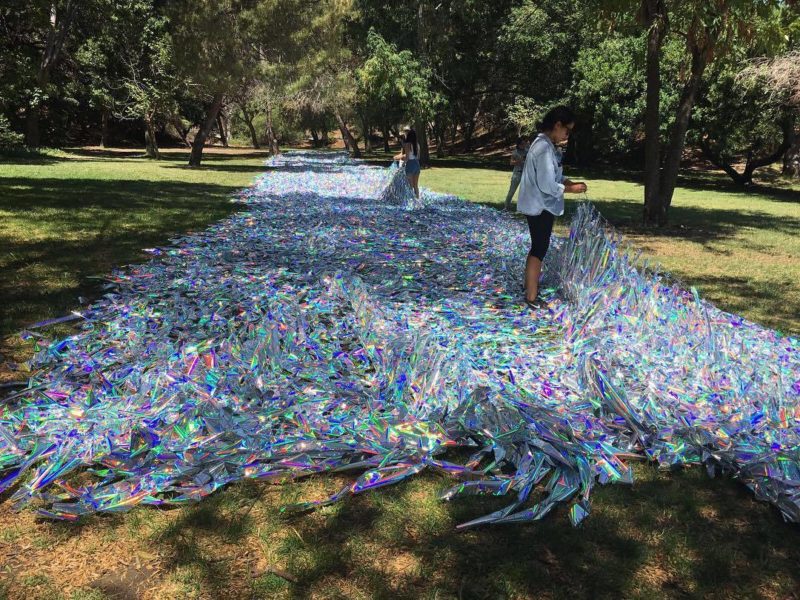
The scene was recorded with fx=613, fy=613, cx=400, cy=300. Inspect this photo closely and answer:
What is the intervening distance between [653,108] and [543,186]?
5.90 metres

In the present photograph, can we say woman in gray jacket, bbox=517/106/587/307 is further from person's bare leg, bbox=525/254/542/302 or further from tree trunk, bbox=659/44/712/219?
tree trunk, bbox=659/44/712/219

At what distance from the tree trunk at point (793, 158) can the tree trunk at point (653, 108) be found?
1584cm

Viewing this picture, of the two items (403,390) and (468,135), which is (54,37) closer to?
(403,390)

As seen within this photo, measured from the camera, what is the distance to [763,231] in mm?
11141

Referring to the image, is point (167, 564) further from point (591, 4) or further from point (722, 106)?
point (722, 106)

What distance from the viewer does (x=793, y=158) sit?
2398 cm

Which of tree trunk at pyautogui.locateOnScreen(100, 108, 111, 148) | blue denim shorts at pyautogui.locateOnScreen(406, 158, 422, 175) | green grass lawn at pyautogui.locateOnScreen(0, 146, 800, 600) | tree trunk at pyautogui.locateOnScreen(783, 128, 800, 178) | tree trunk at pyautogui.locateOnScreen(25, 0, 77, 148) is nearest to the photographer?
green grass lawn at pyautogui.locateOnScreen(0, 146, 800, 600)

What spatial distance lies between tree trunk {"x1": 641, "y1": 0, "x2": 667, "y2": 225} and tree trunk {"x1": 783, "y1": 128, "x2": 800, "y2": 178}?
15842 mm

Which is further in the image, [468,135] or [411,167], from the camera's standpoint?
[468,135]

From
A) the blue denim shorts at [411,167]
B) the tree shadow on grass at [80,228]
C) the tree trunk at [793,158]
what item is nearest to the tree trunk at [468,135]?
the tree trunk at [793,158]

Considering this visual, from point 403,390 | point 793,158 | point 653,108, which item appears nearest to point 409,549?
point 403,390

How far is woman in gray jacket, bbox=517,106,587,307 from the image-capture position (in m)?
5.14

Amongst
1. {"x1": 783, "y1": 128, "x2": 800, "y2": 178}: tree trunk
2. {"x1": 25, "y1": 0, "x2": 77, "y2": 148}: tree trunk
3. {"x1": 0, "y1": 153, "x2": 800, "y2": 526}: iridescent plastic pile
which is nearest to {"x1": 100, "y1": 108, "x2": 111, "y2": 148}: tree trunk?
{"x1": 25, "y1": 0, "x2": 77, "y2": 148}: tree trunk

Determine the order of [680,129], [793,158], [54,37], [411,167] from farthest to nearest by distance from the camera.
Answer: [793,158] → [54,37] → [411,167] → [680,129]
